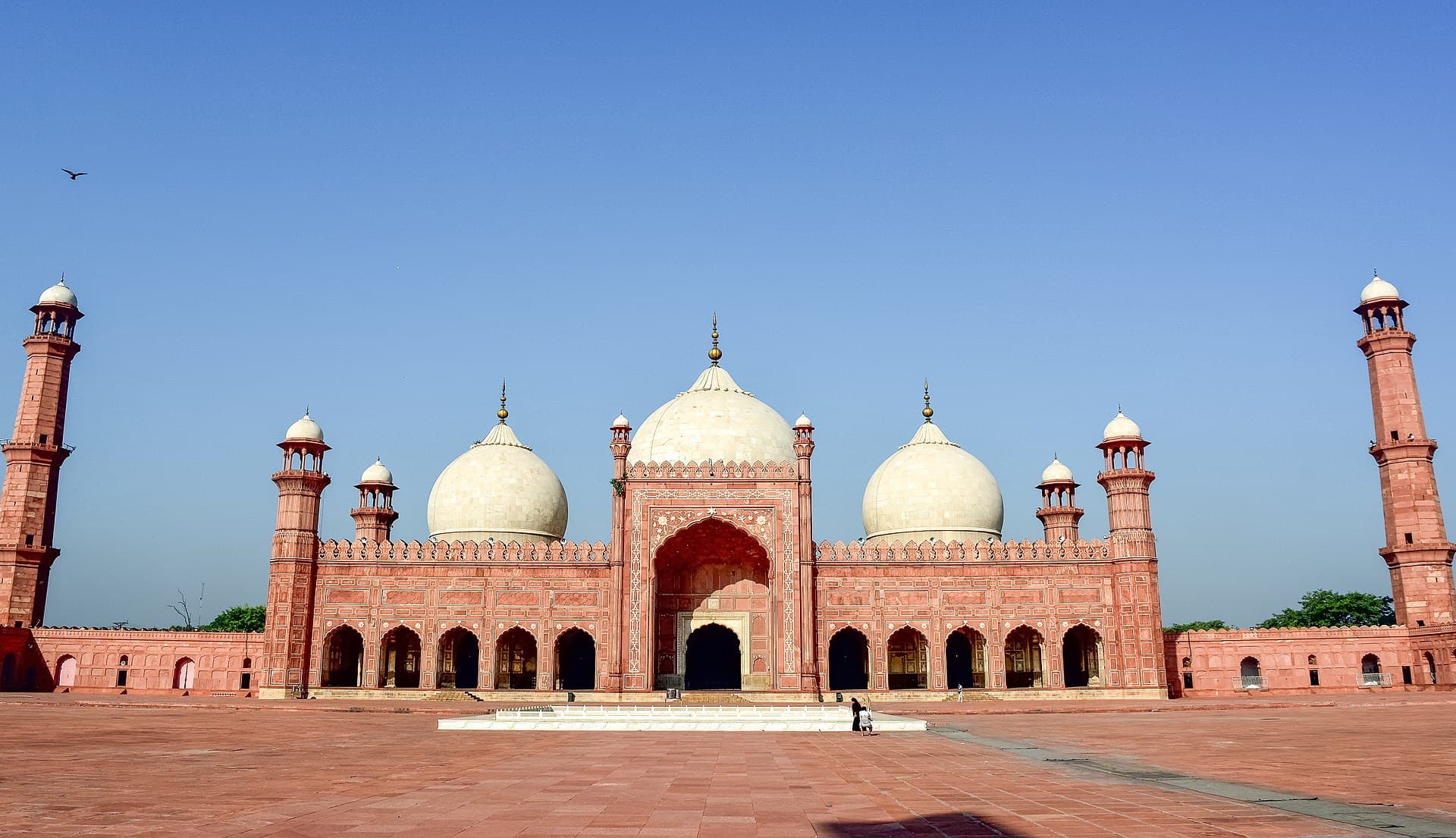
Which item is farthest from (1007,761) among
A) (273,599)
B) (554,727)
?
(273,599)

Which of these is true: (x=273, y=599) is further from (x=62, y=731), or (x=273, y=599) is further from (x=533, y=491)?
(x=62, y=731)

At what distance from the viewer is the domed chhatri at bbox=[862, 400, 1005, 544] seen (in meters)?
31.6

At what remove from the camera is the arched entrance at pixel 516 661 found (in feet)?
92.1

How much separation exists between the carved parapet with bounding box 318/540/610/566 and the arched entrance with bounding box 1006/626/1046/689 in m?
11.4

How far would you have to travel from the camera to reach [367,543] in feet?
88.1

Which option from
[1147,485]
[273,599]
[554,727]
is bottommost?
[554,727]

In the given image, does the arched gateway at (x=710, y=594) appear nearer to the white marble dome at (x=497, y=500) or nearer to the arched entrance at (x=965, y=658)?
the arched entrance at (x=965, y=658)

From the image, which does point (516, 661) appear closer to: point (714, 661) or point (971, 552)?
point (714, 661)

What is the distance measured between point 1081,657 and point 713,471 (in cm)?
1172

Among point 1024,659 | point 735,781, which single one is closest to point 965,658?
point 1024,659

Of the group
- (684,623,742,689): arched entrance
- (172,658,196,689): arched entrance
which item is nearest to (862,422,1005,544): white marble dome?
(684,623,742,689): arched entrance

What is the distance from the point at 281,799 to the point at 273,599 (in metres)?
21.1

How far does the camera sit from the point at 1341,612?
46.7m

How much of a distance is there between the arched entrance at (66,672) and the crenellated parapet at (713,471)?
651 inches
